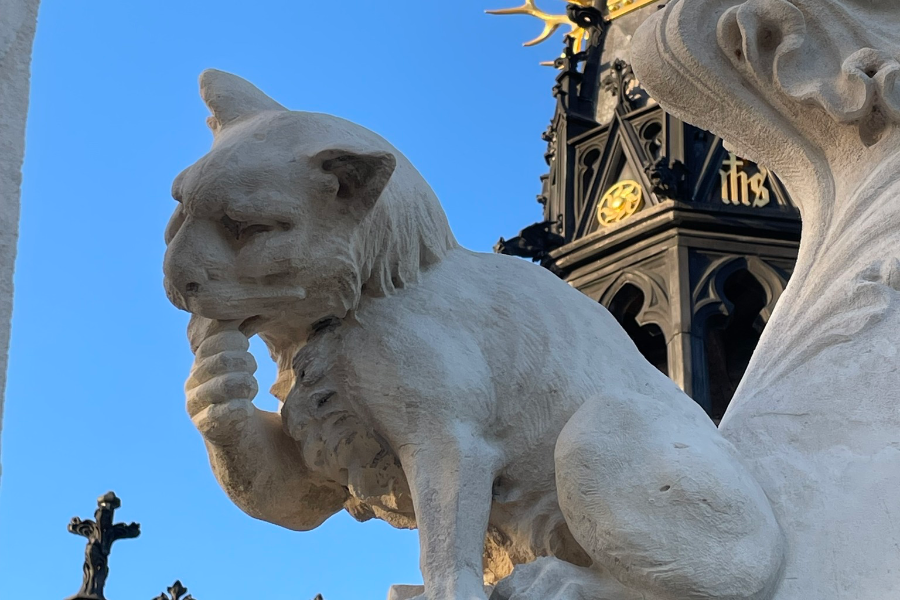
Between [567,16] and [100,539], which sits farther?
[567,16]

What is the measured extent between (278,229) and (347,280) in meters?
0.14

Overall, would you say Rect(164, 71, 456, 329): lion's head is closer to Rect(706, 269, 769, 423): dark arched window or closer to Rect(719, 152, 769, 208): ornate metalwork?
Rect(706, 269, 769, 423): dark arched window

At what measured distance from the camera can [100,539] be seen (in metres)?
13.1

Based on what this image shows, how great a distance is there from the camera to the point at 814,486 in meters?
2.86

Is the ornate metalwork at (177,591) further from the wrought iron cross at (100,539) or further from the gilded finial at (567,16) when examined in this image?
the gilded finial at (567,16)

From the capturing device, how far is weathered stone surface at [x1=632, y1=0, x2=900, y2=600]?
2.79m

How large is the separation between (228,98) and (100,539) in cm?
1077

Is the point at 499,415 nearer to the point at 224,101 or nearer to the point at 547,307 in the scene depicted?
the point at 547,307

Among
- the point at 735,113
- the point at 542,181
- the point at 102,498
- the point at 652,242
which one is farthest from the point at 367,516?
the point at 542,181

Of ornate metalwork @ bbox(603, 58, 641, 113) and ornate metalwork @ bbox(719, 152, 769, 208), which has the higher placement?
ornate metalwork @ bbox(603, 58, 641, 113)

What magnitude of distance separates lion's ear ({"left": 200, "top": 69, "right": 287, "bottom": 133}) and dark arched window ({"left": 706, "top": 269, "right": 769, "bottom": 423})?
1767 centimetres

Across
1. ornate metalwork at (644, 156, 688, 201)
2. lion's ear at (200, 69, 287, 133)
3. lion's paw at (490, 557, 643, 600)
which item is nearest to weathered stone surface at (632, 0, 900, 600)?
→ lion's paw at (490, 557, 643, 600)

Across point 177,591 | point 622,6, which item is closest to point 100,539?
point 177,591

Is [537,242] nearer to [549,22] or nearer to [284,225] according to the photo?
[549,22]
